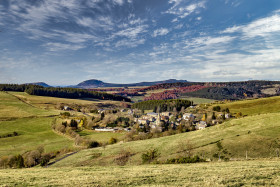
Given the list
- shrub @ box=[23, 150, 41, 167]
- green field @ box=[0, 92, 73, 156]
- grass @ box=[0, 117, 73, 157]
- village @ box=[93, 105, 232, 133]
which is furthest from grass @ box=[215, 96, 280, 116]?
shrub @ box=[23, 150, 41, 167]

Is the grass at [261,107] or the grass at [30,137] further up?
the grass at [261,107]

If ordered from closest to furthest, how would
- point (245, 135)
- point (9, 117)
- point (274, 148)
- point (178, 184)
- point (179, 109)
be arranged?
point (178, 184), point (274, 148), point (245, 135), point (9, 117), point (179, 109)

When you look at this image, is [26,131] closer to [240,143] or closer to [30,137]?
[30,137]

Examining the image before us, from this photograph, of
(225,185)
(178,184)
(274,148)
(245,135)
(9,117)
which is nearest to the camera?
(225,185)

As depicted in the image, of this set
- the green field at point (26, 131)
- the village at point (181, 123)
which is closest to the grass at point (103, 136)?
the village at point (181, 123)

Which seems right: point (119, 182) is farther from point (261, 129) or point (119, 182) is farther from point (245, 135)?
point (261, 129)

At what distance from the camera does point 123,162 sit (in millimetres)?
36438

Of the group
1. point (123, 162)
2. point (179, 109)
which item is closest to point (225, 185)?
point (123, 162)

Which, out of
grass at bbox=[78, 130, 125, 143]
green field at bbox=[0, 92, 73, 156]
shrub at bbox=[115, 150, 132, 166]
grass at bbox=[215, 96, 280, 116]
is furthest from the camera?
grass at bbox=[215, 96, 280, 116]

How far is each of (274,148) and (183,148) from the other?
16.0 m

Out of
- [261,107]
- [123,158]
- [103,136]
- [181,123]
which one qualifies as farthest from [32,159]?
[261,107]

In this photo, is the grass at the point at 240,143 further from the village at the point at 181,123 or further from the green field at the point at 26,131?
the green field at the point at 26,131

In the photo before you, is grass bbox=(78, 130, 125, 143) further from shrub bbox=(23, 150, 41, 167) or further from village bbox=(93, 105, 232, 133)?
shrub bbox=(23, 150, 41, 167)

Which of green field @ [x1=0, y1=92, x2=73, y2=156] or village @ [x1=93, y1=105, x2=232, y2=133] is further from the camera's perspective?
village @ [x1=93, y1=105, x2=232, y2=133]
